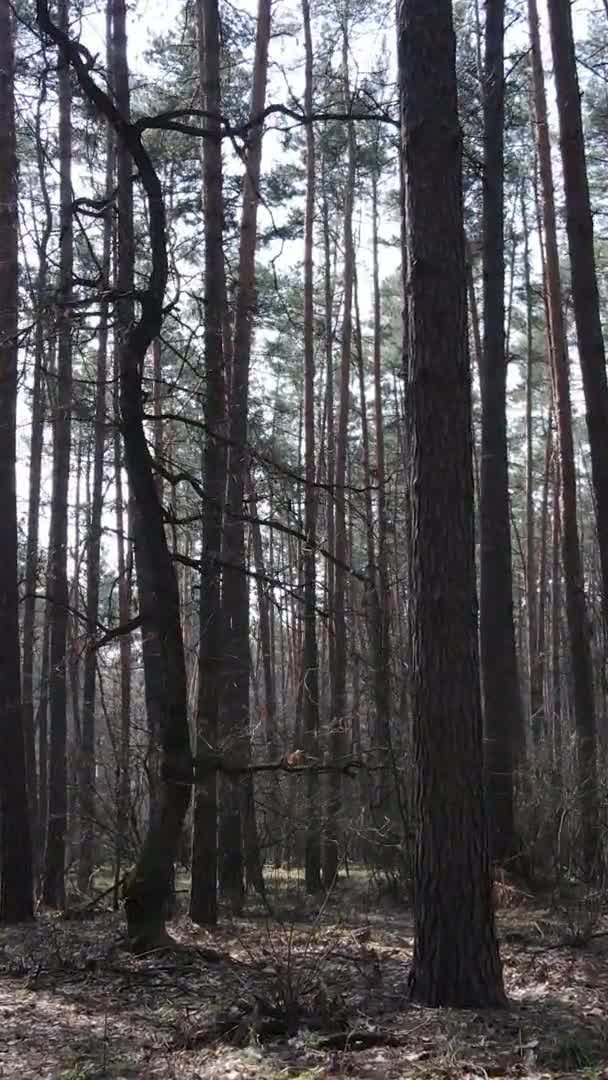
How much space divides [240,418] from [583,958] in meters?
5.87

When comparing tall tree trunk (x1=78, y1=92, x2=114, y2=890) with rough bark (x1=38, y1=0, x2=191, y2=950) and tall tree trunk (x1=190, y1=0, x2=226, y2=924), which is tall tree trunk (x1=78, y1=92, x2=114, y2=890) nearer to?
tall tree trunk (x1=190, y1=0, x2=226, y2=924)

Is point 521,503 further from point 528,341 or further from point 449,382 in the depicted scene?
point 449,382

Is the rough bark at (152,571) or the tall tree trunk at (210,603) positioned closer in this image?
the rough bark at (152,571)

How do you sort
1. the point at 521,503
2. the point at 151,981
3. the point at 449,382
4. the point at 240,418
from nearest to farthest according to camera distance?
the point at 449,382 → the point at 151,981 → the point at 240,418 → the point at 521,503

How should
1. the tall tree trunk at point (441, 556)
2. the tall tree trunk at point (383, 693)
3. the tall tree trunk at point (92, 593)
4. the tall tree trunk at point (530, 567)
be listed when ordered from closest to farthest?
the tall tree trunk at point (441, 556) → the tall tree trunk at point (383, 693) → the tall tree trunk at point (92, 593) → the tall tree trunk at point (530, 567)

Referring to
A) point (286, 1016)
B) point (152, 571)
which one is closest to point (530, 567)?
point (152, 571)

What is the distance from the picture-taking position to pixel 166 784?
21.9 ft

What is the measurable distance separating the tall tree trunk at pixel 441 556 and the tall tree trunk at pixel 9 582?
4809 millimetres

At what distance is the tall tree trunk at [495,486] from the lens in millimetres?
10539

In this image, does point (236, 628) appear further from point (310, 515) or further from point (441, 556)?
point (441, 556)

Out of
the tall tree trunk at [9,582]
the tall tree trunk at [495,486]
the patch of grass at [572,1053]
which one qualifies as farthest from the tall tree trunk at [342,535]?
the patch of grass at [572,1053]

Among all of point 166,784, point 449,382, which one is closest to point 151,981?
point 166,784

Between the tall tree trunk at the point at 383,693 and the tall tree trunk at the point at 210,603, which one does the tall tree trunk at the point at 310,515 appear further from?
the tall tree trunk at the point at 210,603

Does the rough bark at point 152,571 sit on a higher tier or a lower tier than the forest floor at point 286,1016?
higher
